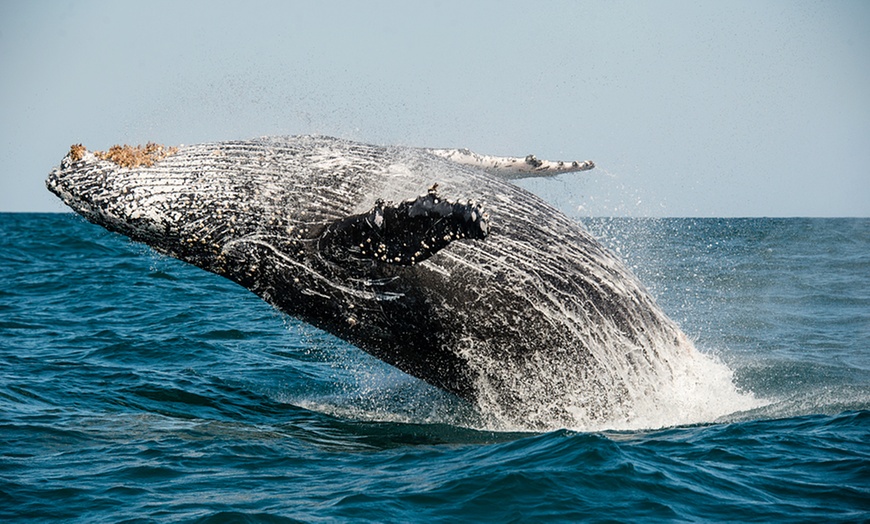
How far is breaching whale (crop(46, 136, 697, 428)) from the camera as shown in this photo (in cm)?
1000

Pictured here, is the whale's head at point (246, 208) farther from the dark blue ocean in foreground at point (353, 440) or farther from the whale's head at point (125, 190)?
→ the dark blue ocean in foreground at point (353, 440)

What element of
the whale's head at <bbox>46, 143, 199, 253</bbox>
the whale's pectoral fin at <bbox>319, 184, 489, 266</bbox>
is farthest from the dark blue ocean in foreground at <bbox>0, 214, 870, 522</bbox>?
the whale's pectoral fin at <bbox>319, 184, 489, 266</bbox>

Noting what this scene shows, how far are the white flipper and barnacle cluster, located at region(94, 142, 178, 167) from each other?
3.54 m

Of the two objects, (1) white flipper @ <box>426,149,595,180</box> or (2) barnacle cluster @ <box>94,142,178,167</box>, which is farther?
(1) white flipper @ <box>426,149,595,180</box>

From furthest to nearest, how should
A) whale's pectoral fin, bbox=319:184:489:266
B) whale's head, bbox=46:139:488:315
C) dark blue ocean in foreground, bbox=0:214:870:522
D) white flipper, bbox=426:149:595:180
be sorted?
white flipper, bbox=426:149:595:180 < whale's head, bbox=46:139:488:315 < whale's pectoral fin, bbox=319:184:489:266 < dark blue ocean in foreground, bbox=0:214:870:522

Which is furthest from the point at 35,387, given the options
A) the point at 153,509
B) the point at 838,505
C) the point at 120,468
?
the point at 838,505

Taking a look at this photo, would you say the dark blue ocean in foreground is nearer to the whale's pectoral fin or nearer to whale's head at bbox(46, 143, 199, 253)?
whale's head at bbox(46, 143, 199, 253)

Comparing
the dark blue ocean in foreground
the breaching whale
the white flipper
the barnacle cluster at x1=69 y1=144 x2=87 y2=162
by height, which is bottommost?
the dark blue ocean in foreground

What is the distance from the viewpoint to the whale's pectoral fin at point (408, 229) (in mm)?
8375

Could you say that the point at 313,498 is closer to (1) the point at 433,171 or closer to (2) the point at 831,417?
(1) the point at 433,171

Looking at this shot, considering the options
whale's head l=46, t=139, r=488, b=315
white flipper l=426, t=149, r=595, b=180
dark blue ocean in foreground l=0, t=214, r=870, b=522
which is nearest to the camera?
dark blue ocean in foreground l=0, t=214, r=870, b=522

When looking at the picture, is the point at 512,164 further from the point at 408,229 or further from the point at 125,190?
the point at 125,190

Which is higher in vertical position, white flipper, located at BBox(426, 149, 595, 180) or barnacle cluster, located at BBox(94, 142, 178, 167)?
white flipper, located at BBox(426, 149, 595, 180)

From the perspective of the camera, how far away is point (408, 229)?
28.9ft
